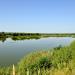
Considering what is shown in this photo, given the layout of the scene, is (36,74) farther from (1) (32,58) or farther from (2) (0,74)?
(1) (32,58)

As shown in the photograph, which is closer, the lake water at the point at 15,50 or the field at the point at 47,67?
the field at the point at 47,67

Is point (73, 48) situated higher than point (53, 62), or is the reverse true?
point (73, 48)

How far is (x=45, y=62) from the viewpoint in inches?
663

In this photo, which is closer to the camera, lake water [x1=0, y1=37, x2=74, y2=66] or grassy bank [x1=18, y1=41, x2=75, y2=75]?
grassy bank [x1=18, y1=41, x2=75, y2=75]

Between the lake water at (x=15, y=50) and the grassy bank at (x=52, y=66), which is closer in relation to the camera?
the grassy bank at (x=52, y=66)

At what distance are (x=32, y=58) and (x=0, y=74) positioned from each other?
258 inches

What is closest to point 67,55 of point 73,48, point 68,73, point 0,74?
point 73,48

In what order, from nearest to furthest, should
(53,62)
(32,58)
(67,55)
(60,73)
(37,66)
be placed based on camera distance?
(60,73) < (37,66) < (53,62) < (67,55) < (32,58)

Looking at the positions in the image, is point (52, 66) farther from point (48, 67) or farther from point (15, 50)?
point (15, 50)

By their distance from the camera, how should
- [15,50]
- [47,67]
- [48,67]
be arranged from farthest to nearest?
[15,50], [48,67], [47,67]

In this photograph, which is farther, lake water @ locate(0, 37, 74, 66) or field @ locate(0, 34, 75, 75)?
lake water @ locate(0, 37, 74, 66)

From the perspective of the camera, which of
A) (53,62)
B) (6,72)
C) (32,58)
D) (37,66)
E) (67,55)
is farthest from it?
(32,58)

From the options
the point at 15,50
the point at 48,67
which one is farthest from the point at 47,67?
the point at 15,50

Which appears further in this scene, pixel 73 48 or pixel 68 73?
pixel 73 48
